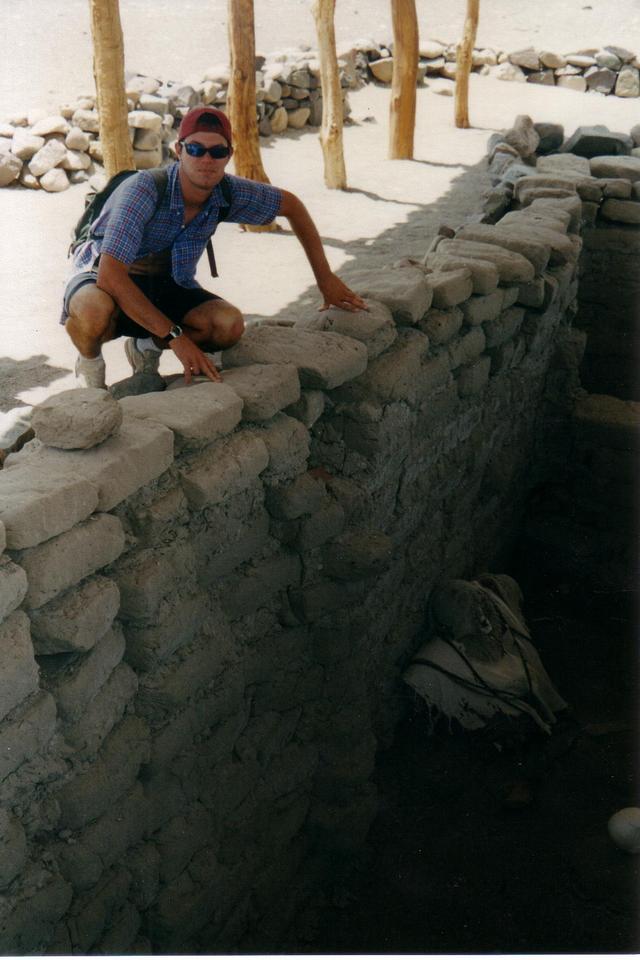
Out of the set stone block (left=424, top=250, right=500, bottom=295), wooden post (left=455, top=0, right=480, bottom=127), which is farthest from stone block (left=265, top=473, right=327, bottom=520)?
wooden post (left=455, top=0, right=480, bottom=127)

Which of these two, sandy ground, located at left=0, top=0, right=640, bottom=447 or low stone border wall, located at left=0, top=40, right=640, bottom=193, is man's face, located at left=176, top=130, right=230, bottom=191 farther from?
low stone border wall, located at left=0, top=40, right=640, bottom=193

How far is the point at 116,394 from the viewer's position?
404cm

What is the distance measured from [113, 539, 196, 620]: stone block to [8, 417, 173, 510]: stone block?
0.21 meters

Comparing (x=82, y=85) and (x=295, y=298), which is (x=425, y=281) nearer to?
(x=295, y=298)

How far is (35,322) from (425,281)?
12.5ft

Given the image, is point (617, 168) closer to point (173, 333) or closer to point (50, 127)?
point (173, 333)

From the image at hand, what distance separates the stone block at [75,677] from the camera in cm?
274

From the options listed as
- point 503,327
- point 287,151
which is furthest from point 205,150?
point 287,151

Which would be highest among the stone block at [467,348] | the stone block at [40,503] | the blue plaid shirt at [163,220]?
the blue plaid shirt at [163,220]

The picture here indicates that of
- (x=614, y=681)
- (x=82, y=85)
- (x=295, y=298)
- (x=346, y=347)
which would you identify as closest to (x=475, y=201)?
(x=295, y=298)

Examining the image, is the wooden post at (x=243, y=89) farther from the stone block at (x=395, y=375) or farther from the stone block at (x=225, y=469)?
the stone block at (x=225, y=469)

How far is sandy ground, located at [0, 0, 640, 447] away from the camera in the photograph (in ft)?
25.1

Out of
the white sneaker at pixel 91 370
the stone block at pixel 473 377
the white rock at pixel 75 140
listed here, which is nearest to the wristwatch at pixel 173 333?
the white sneaker at pixel 91 370

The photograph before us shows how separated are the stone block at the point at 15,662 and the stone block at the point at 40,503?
7.5 inches
